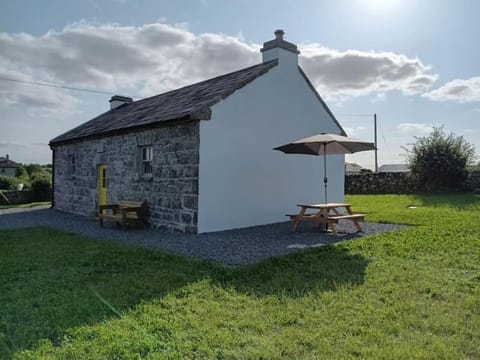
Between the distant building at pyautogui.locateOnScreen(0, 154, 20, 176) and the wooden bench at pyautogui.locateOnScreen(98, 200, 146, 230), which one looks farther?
the distant building at pyautogui.locateOnScreen(0, 154, 20, 176)

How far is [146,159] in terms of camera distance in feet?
38.2

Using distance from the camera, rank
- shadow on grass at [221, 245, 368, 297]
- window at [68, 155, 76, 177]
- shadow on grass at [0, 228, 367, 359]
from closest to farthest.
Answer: shadow on grass at [0, 228, 367, 359] → shadow on grass at [221, 245, 368, 297] → window at [68, 155, 76, 177]

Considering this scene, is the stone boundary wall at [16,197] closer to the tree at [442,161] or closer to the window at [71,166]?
the window at [71,166]

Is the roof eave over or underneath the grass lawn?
over

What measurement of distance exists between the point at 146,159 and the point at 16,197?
47.7 feet

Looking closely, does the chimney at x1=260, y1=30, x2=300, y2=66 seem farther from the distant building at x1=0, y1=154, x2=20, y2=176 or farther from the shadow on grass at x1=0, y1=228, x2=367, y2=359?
the distant building at x1=0, y1=154, x2=20, y2=176

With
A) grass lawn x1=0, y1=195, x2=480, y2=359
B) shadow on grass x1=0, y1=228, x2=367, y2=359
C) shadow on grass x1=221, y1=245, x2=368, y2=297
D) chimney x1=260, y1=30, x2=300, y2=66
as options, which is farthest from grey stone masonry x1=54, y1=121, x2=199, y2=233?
chimney x1=260, y1=30, x2=300, y2=66

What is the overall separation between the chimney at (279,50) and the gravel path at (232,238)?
17.7ft

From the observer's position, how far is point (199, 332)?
364cm

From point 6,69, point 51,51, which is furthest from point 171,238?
point 6,69

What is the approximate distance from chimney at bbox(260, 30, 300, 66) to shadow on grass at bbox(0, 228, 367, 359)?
7.05m

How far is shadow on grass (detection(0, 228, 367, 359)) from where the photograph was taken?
13.0 ft

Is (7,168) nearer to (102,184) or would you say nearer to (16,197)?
(16,197)

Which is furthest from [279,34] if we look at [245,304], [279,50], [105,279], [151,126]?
[245,304]
